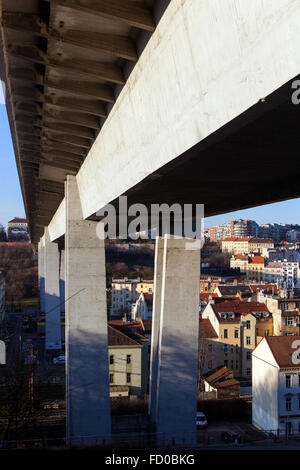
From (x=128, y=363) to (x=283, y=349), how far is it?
9.73 meters

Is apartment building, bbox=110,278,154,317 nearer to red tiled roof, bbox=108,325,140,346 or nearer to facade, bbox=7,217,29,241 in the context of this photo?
red tiled roof, bbox=108,325,140,346

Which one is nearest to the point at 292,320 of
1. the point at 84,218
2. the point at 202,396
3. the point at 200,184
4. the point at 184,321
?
the point at 202,396

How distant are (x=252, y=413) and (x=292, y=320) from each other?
16.2 meters

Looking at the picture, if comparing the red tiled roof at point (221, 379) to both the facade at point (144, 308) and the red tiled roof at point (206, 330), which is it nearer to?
the red tiled roof at point (206, 330)

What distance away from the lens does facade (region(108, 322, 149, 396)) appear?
29891 millimetres

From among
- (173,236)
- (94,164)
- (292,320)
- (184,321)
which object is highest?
(94,164)

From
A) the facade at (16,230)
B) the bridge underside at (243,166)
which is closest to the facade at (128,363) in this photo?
the bridge underside at (243,166)

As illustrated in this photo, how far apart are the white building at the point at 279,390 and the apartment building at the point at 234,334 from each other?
34.3 feet

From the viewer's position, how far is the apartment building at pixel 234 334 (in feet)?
120

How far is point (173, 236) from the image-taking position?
12477mm

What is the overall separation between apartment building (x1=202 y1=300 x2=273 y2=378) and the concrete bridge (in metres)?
26.1

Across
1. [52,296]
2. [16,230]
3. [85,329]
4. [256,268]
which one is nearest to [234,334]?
[52,296]

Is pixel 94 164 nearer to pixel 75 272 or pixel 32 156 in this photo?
pixel 32 156

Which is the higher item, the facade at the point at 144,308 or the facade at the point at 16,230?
the facade at the point at 16,230
